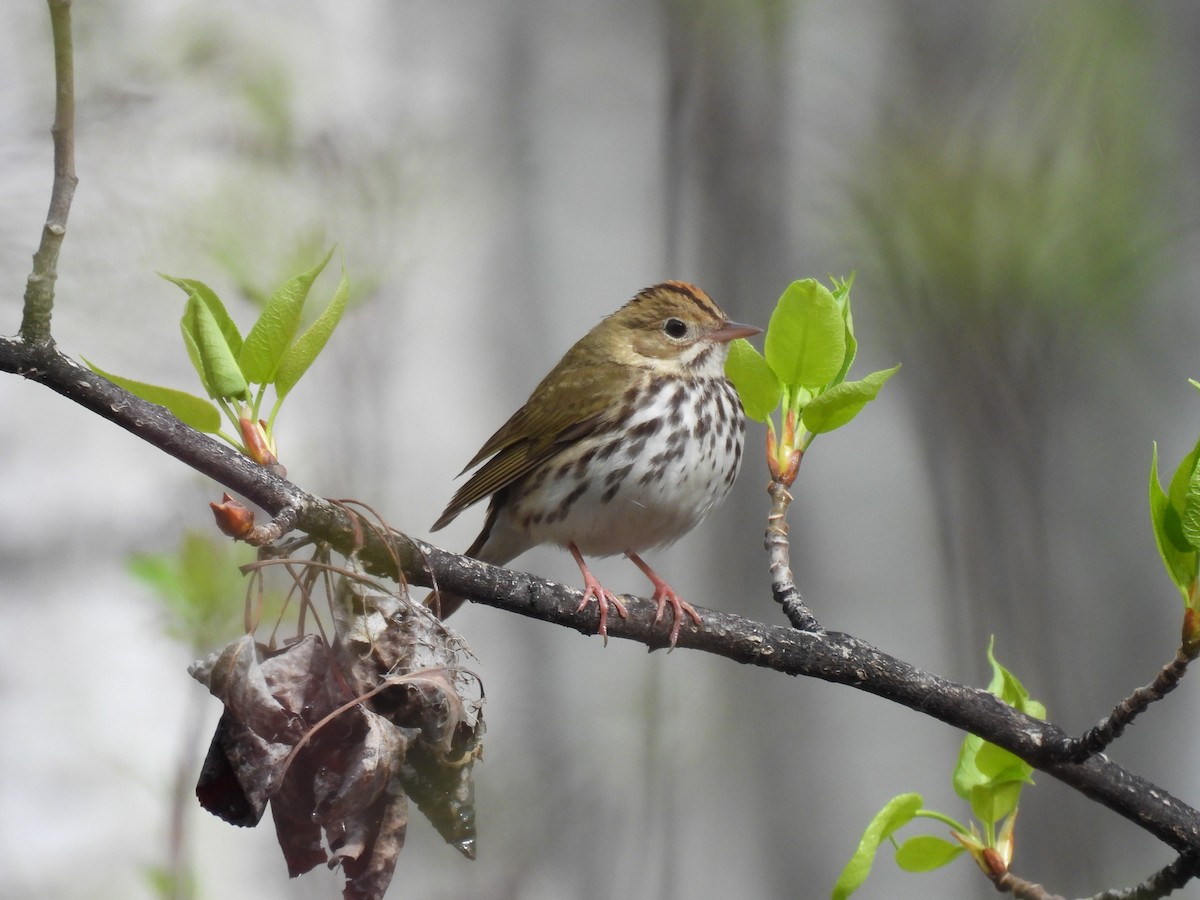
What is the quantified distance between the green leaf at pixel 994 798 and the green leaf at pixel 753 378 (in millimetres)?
741

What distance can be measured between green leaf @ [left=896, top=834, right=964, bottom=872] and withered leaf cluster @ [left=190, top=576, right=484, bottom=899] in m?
0.87

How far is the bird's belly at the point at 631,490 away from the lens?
3072 millimetres

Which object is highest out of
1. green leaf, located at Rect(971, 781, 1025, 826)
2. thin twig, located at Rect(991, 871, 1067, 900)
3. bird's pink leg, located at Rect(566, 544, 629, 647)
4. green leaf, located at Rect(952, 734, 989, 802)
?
bird's pink leg, located at Rect(566, 544, 629, 647)

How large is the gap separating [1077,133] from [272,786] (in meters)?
4.95

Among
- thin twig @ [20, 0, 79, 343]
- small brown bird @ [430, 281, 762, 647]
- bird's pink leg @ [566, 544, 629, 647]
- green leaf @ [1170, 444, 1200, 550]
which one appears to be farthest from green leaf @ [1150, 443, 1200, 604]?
small brown bird @ [430, 281, 762, 647]

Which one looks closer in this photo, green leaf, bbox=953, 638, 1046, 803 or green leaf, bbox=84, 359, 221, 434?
green leaf, bbox=84, 359, 221, 434

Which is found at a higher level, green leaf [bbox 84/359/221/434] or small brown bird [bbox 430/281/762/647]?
green leaf [bbox 84/359/221/434]

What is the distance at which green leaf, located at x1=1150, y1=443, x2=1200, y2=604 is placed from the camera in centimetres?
164

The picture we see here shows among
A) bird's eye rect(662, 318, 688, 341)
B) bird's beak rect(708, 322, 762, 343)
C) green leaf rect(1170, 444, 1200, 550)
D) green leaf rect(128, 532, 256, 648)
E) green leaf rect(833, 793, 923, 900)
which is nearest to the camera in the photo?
green leaf rect(1170, 444, 1200, 550)

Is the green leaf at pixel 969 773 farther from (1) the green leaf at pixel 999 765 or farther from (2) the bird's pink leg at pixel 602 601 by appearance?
(2) the bird's pink leg at pixel 602 601

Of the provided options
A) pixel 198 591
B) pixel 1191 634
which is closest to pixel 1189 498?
pixel 1191 634

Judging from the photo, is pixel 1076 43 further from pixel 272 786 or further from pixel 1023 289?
pixel 272 786

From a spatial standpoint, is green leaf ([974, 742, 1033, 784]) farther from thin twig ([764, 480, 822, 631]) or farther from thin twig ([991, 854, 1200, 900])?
thin twig ([764, 480, 822, 631])

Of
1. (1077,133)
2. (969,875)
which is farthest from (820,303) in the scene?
(969,875)
